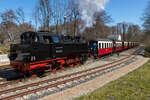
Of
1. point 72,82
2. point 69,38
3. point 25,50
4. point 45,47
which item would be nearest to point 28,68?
point 25,50

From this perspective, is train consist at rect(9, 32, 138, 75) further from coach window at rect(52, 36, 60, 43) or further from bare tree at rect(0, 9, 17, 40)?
bare tree at rect(0, 9, 17, 40)

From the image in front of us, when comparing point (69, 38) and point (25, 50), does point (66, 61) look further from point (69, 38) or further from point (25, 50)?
point (25, 50)

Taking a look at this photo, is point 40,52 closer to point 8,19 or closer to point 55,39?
point 55,39

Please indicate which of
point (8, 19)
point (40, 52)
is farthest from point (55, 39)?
point (8, 19)

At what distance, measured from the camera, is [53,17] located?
80.9 ft

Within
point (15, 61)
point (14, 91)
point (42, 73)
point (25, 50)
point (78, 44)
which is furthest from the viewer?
point (78, 44)

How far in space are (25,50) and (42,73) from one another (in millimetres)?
2620

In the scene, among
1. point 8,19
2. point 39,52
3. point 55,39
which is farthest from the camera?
point 8,19

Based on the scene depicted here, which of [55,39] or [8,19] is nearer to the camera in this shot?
[55,39]

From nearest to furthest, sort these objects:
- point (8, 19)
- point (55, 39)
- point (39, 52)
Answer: point (39, 52), point (55, 39), point (8, 19)

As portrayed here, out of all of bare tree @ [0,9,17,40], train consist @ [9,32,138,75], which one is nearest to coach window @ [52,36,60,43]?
train consist @ [9,32,138,75]

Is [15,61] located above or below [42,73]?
above

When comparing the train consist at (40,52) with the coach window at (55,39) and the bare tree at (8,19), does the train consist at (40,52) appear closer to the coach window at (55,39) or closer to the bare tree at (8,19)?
the coach window at (55,39)

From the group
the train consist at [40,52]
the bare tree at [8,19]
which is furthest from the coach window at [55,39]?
the bare tree at [8,19]
